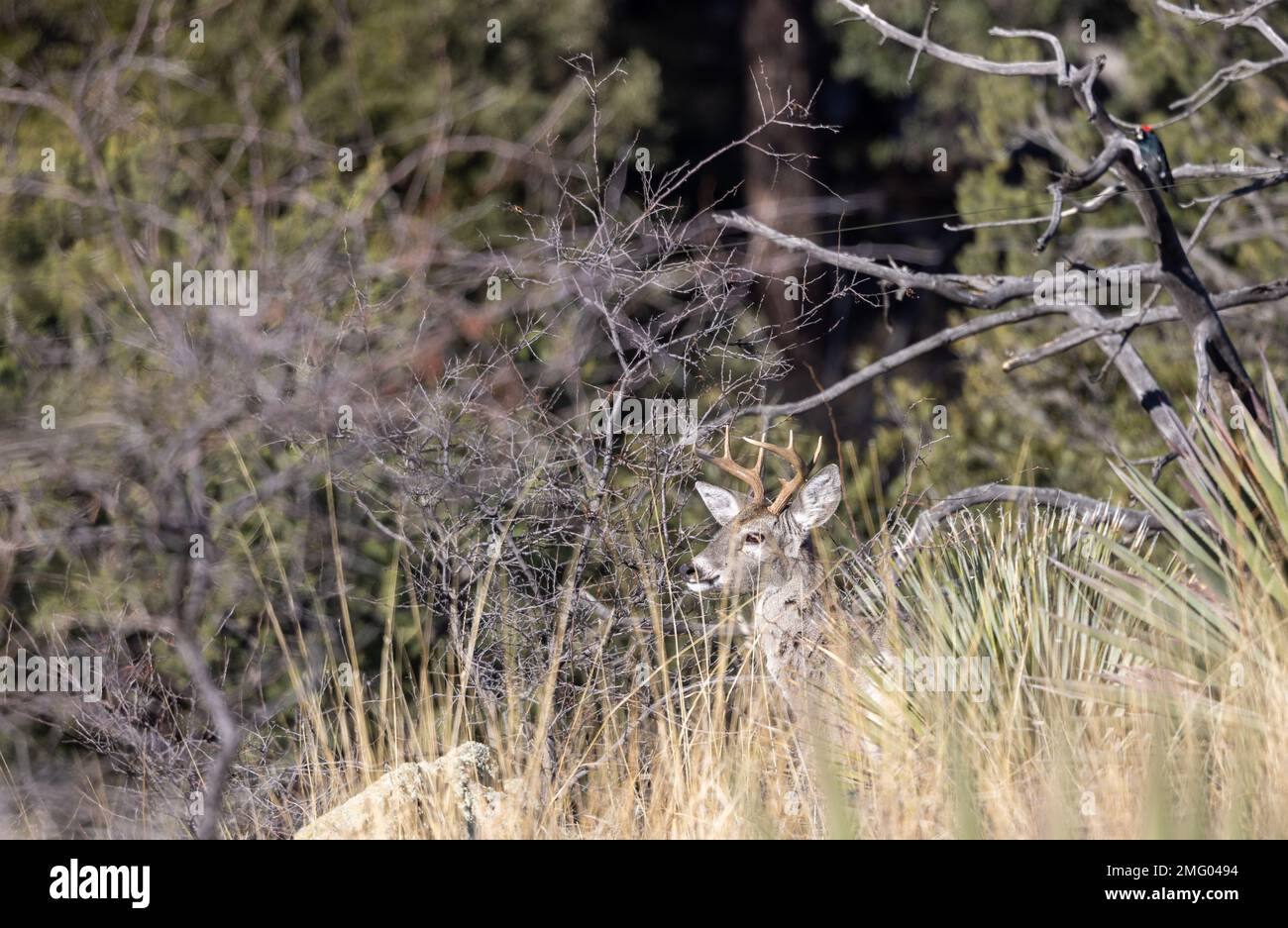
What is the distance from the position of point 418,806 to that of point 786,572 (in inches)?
70.0

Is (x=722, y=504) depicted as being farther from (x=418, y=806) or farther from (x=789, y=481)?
(x=418, y=806)

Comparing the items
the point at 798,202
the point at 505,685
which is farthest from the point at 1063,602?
the point at 798,202

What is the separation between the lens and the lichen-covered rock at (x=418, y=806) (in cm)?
532

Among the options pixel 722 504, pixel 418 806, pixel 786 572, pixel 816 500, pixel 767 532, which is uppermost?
pixel 722 504

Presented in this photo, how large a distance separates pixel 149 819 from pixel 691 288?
3161 mm

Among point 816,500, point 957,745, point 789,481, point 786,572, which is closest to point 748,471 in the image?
point 789,481

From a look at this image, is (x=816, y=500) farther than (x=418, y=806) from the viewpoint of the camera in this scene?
Yes

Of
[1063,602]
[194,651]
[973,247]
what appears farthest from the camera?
[973,247]

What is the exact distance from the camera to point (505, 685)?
6027 mm

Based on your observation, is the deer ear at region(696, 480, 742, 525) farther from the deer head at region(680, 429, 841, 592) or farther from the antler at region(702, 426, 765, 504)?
the antler at region(702, 426, 765, 504)

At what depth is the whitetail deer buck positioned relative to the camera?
19.0 ft

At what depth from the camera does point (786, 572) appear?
20.8ft

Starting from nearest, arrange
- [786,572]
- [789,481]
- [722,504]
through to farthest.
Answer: [789,481] < [786,572] < [722,504]

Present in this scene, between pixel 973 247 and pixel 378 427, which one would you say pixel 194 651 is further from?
pixel 973 247
